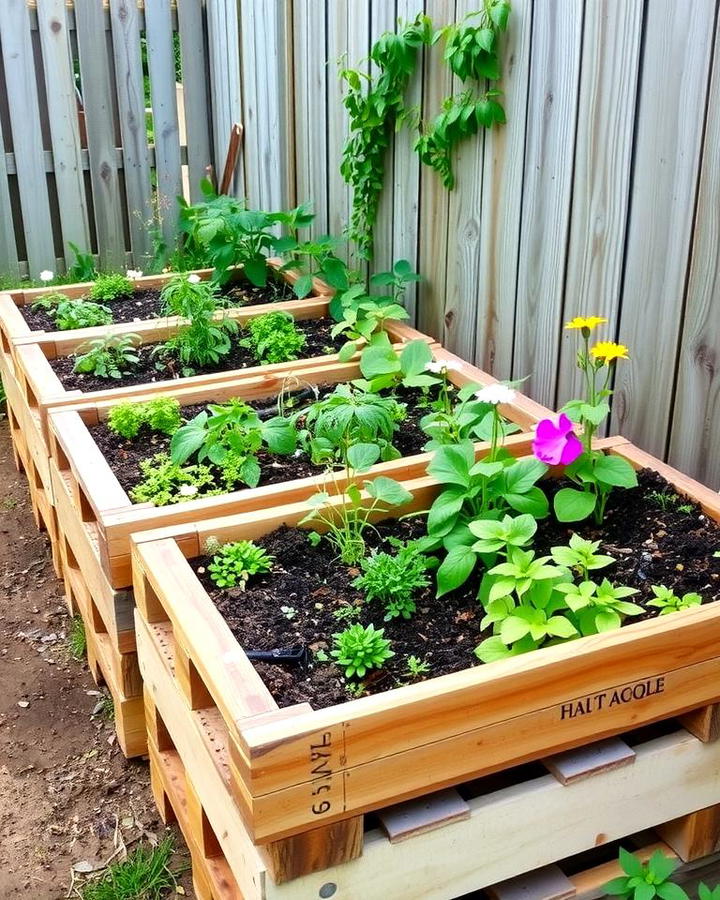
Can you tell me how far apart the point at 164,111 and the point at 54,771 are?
4.16 meters

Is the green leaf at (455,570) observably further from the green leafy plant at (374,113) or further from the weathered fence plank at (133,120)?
the weathered fence plank at (133,120)

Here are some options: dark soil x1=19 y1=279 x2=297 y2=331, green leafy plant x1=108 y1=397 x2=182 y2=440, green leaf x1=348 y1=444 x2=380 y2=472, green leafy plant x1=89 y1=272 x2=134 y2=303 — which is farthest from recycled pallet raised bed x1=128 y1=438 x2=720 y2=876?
green leafy plant x1=89 y1=272 x2=134 y2=303

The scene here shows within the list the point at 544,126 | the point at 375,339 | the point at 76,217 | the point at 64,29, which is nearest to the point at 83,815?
the point at 375,339

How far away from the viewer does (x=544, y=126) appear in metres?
2.92

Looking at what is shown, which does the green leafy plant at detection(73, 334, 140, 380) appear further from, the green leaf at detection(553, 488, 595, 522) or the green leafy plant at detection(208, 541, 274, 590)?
the green leaf at detection(553, 488, 595, 522)

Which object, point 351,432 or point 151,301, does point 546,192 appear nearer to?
point 351,432

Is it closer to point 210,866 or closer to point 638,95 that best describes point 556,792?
point 210,866

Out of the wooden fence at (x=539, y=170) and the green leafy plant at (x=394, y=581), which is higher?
the wooden fence at (x=539, y=170)

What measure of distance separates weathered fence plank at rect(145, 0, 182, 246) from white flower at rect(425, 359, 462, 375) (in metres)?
3.20

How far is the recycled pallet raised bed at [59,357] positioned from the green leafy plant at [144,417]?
0.59 ft

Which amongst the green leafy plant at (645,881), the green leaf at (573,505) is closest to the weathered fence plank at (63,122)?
the green leaf at (573,505)

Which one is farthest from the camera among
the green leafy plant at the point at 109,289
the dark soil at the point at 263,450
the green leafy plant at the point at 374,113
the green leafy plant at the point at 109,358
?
the green leafy plant at the point at 109,289

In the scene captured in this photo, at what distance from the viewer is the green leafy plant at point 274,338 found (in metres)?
3.66

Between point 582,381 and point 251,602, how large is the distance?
1275 millimetres
